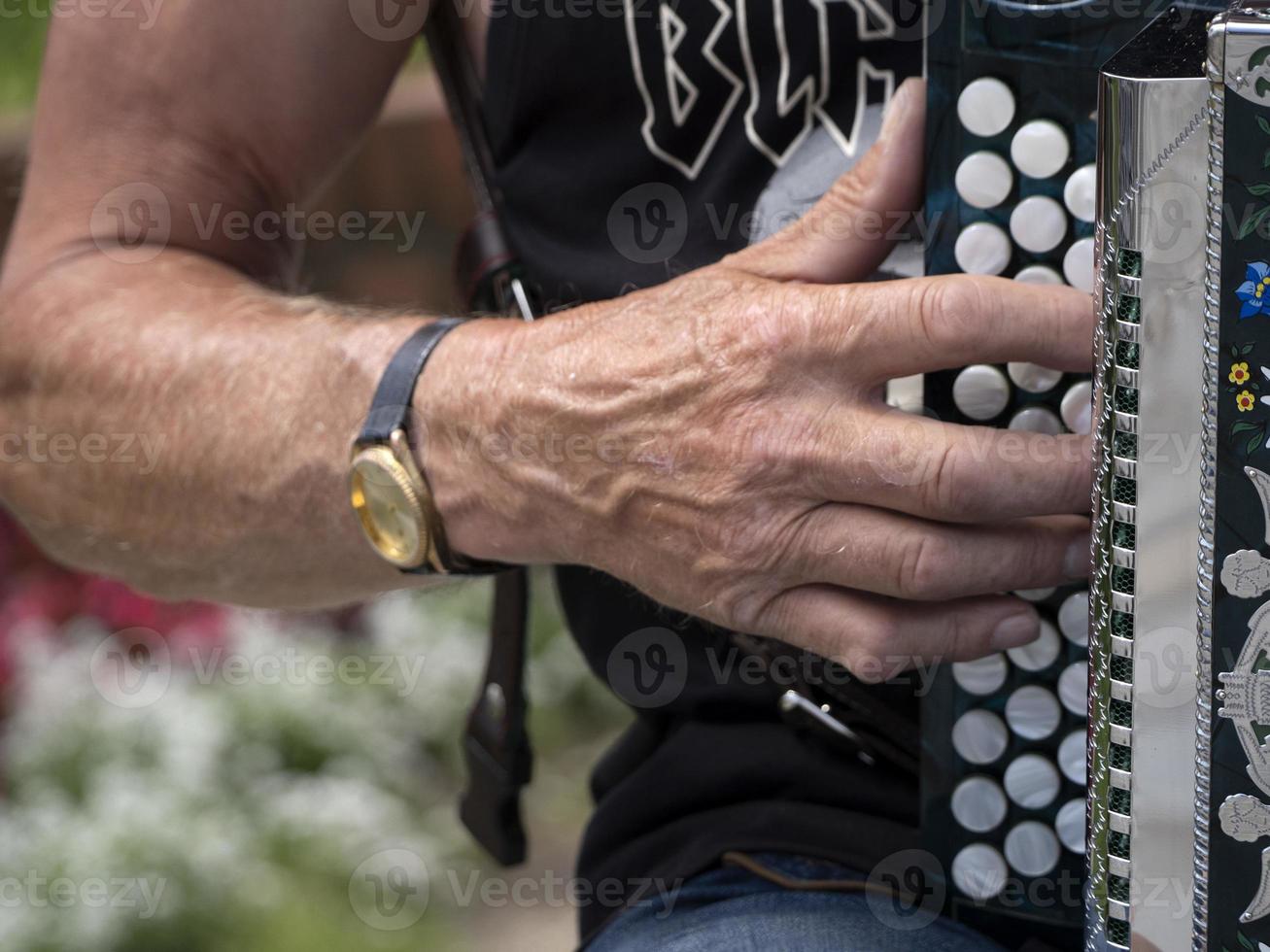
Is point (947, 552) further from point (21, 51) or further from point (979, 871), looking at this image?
point (21, 51)

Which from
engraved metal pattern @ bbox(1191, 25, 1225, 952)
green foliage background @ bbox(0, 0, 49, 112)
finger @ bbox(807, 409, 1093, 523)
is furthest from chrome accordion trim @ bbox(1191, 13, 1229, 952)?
green foliage background @ bbox(0, 0, 49, 112)

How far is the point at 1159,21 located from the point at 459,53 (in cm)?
65

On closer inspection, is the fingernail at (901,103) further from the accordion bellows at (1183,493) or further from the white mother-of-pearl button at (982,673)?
the white mother-of-pearl button at (982,673)

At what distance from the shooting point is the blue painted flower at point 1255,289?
0.62 m

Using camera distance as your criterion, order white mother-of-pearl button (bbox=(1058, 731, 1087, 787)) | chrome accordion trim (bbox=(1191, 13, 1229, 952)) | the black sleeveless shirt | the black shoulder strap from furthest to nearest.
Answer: the black shoulder strap
the black sleeveless shirt
white mother-of-pearl button (bbox=(1058, 731, 1087, 787))
chrome accordion trim (bbox=(1191, 13, 1229, 952))


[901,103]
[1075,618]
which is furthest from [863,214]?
[1075,618]

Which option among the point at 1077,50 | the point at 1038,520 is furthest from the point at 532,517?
the point at 1077,50

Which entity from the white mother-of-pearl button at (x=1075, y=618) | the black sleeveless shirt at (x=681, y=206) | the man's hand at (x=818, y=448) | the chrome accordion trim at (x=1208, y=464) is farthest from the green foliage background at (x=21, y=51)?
the chrome accordion trim at (x=1208, y=464)

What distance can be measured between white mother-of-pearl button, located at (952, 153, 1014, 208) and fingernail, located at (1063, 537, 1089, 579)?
201mm

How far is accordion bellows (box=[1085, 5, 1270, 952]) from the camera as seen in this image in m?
0.61

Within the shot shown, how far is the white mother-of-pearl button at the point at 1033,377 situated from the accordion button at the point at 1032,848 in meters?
0.28

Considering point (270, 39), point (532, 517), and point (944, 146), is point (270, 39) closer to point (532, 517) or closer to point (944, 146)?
point (532, 517)

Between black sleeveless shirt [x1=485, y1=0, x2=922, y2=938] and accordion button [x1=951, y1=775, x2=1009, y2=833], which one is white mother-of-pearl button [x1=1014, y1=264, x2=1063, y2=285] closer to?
black sleeveless shirt [x1=485, y1=0, x2=922, y2=938]

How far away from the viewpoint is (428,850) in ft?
7.97
